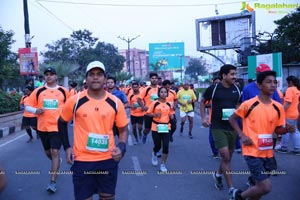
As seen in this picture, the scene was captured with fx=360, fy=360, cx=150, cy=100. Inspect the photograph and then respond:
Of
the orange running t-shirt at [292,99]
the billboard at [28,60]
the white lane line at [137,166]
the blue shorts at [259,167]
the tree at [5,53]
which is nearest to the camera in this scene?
the blue shorts at [259,167]

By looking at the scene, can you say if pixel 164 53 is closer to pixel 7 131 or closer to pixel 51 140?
pixel 7 131

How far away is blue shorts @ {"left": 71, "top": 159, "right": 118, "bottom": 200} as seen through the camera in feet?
11.6

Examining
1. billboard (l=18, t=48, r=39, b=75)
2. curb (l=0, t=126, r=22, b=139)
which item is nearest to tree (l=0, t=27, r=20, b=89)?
billboard (l=18, t=48, r=39, b=75)

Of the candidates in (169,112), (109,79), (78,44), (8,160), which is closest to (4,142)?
(8,160)

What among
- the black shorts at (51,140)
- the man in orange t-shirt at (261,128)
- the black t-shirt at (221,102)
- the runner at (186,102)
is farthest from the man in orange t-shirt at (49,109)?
the runner at (186,102)

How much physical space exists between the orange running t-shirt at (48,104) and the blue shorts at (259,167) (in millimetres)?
3267

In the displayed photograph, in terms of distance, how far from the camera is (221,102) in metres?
5.74

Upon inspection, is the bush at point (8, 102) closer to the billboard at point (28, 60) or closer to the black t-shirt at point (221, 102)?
the billboard at point (28, 60)

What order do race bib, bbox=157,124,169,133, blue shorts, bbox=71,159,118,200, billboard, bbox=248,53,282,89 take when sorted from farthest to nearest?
billboard, bbox=248,53,282,89
race bib, bbox=157,124,169,133
blue shorts, bbox=71,159,118,200

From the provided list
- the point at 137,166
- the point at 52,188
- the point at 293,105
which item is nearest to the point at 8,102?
the point at 137,166

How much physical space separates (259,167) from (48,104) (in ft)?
11.9

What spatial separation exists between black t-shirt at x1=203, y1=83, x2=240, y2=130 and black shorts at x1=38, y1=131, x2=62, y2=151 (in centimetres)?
254

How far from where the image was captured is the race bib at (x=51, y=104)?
6.11 m

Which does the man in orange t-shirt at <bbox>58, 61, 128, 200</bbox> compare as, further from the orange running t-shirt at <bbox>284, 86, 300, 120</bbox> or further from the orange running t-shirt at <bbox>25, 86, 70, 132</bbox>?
the orange running t-shirt at <bbox>284, 86, 300, 120</bbox>
